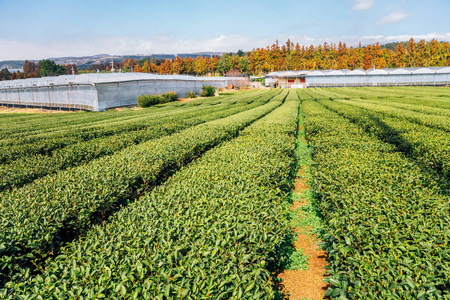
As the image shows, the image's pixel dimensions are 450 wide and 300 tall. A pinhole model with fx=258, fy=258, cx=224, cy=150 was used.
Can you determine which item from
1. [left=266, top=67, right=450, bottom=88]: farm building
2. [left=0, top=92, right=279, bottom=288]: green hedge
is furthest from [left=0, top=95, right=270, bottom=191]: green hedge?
[left=266, top=67, right=450, bottom=88]: farm building

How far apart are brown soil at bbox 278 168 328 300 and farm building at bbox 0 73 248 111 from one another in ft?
105

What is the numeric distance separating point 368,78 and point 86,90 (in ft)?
218

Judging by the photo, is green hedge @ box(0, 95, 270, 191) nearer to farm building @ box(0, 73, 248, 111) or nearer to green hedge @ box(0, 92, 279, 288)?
green hedge @ box(0, 92, 279, 288)

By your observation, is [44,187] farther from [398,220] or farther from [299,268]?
[398,220]

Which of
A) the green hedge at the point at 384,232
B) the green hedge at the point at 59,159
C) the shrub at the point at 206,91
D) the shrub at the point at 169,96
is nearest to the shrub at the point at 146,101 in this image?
the shrub at the point at 169,96

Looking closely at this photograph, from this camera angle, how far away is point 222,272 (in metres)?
2.77

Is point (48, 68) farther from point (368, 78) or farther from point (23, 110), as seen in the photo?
point (368, 78)

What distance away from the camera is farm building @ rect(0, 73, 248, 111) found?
32.0 m

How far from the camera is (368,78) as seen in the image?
6769cm

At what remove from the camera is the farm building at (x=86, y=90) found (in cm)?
3203

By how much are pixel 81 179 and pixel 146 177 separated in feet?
4.78

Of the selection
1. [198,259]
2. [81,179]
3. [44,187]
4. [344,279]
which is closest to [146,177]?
[81,179]

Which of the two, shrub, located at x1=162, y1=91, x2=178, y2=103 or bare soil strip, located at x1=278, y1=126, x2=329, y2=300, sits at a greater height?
shrub, located at x1=162, y1=91, x2=178, y2=103

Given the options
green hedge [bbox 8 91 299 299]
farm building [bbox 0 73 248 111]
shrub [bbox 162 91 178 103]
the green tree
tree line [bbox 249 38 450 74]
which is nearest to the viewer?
green hedge [bbox 8 91 299 299]
